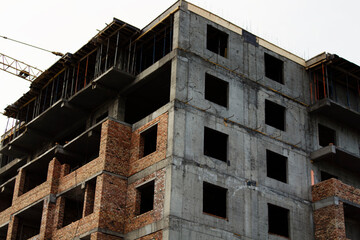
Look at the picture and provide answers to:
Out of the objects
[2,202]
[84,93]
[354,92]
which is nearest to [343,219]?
[354,92]

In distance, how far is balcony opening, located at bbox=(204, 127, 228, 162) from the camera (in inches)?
1358

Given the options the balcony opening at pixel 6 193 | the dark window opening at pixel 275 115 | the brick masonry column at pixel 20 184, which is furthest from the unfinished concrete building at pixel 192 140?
the balcony opening at pixel 6 193

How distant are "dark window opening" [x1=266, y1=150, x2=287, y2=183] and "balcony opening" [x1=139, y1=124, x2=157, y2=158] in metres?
6.71

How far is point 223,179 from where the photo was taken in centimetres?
3300

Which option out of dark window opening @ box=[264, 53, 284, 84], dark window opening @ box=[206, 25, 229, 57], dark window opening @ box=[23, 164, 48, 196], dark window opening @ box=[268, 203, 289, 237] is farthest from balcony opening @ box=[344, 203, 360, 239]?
dark window opening @ box=[23, 164, 48, 196]

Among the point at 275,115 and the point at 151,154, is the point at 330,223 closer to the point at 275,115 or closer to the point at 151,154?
the point at 275,115

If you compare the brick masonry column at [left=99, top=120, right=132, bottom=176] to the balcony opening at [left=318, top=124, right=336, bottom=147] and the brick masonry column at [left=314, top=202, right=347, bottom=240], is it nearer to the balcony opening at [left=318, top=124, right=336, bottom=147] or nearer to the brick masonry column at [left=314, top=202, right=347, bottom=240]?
the brick masonry column at [left=314, top=202, right=347, bottom=240]

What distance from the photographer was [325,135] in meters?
41.5

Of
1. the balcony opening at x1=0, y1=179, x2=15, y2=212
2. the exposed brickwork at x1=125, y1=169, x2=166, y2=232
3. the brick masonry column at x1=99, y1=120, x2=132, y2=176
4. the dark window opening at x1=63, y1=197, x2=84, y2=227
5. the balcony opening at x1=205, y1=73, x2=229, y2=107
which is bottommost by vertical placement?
the exposed brickwork at x1=125, y1=169, x2=166, y2=232

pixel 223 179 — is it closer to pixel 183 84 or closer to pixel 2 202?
pixel 183 84

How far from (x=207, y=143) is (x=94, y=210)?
8.61m

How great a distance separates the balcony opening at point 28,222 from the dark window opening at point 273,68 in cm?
1698

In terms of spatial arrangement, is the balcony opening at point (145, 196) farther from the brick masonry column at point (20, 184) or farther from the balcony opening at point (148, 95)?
the brick masonry column at point (20, 184)

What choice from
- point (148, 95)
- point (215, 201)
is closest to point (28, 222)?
point (148, 95)
